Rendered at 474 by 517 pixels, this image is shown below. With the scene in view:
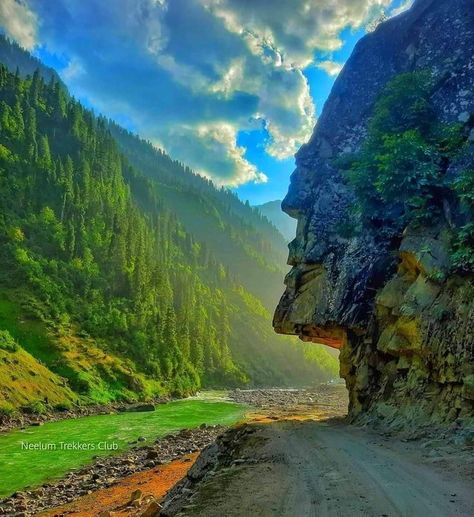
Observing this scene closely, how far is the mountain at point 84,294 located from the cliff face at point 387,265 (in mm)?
37881

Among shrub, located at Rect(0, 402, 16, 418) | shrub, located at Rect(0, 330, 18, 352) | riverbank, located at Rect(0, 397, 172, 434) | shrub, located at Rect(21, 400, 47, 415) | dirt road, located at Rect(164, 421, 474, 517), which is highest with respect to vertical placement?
shrub, located at Rect(0, 330, 18, 352)

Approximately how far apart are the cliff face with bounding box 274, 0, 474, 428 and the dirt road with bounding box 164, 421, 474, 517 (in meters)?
4.44

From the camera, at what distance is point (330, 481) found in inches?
436

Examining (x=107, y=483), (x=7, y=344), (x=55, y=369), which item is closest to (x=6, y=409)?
(x=7, y=344)

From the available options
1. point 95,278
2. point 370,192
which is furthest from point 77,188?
point 370,192

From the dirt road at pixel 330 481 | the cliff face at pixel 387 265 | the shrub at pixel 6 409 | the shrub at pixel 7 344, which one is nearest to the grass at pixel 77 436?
the shrub at pixel 6 409

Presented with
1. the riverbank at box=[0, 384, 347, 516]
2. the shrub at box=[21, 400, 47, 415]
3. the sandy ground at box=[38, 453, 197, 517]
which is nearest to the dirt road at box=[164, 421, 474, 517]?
the sandy ground at box=[38, 453, 197, 517]

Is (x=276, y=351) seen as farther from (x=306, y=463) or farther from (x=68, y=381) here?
(x=306, y=463)

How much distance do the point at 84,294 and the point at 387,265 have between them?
275 feet

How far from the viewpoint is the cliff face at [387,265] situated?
1922 cm

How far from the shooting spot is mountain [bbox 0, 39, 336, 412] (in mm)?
68625

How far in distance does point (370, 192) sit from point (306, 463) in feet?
64.0

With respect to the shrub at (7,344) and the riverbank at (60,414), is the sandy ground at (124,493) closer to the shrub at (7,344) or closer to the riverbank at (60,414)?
the riverbank at (60,414)

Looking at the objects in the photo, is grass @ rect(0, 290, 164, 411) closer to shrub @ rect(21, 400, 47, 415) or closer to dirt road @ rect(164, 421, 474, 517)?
shrub @ rect(21, 400, 47, 415)
